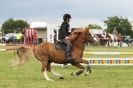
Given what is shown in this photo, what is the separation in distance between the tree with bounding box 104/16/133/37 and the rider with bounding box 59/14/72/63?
98335mm

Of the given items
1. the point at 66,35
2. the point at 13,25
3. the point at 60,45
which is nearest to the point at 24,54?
the point at 60,45

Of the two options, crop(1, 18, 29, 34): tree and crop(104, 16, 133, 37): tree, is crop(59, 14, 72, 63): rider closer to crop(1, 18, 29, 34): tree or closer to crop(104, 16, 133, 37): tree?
crop(104, 16, 133, 37): tree

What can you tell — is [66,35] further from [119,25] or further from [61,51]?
[119,25]

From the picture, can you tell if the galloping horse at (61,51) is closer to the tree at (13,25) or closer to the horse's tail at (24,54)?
the horse's tail at (24,54)

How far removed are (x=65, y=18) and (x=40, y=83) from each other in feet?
9.54

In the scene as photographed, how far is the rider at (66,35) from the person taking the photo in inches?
746

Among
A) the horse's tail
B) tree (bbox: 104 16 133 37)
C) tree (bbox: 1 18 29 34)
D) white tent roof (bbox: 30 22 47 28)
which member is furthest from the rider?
tree (bbox: 1 18 29 34)

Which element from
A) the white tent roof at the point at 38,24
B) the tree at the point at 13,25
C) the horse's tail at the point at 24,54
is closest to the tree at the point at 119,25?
the tree at the point at 13,25

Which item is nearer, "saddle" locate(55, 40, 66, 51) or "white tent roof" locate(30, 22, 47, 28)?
"saddle" locate(55, 40, 66, 51)

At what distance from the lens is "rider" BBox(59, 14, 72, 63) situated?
62.2 feet

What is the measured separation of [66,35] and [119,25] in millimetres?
103020

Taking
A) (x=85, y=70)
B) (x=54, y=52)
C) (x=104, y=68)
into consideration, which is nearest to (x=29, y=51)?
(x=54, y=52)

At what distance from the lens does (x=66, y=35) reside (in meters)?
19.0

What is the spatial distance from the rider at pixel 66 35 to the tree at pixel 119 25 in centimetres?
9834
